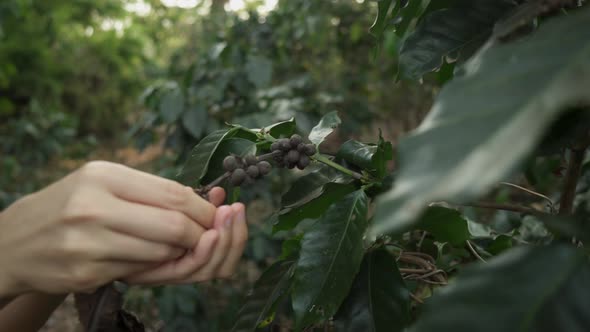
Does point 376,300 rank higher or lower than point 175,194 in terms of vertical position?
lower

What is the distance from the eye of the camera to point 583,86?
278mm

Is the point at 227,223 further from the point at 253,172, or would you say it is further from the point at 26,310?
the point at 26,310

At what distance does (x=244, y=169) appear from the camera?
23.9 inches

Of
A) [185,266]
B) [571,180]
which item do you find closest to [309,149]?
[185,266]

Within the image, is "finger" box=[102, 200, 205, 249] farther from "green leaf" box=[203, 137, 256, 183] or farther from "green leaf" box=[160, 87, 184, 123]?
"green leaf" box=[160, 87, 184, 123]

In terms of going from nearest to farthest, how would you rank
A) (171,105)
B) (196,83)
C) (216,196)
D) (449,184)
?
(449,184) < (216,196) < (171,105) < (196,83)

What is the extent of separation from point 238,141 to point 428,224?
30 cm

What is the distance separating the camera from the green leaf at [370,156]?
2.26 feet

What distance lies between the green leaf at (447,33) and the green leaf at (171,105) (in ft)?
4.60

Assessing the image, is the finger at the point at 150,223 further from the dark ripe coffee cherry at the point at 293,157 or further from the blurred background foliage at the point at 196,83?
the blurred background foliage at the point at 196,83

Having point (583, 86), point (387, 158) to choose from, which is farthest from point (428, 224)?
point (583, 86)

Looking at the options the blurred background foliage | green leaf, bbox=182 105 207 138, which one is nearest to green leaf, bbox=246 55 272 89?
the blurred background foliage

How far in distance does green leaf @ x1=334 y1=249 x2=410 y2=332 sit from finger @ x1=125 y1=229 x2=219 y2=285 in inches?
10.0

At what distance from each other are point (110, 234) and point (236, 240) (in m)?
0.14
